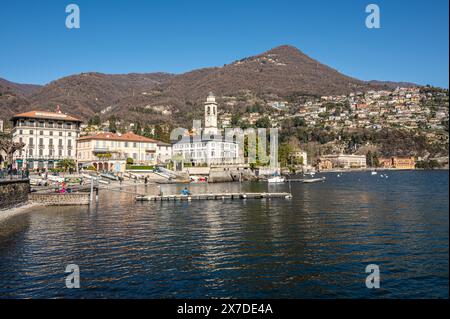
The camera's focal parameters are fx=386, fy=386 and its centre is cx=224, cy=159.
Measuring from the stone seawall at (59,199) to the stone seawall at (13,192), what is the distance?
1.18m

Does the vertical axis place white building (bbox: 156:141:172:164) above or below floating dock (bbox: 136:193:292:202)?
above

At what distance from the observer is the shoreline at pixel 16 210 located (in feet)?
119

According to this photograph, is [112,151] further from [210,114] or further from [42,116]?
[210,114]

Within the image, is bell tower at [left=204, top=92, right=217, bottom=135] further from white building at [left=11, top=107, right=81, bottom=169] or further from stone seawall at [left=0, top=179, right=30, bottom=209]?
stone seawall at [left=0, top=179, right=30, bottom=209]

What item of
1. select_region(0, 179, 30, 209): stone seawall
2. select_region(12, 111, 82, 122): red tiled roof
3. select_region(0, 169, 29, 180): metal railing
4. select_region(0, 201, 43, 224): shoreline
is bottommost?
select_region(0, 201, 43, 224): shoreline

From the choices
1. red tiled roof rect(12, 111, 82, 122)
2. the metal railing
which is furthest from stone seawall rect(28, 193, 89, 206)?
red tiled roof rect(12, 111, 82, 122)

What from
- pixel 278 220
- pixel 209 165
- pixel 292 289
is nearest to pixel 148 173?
pixel 209 165

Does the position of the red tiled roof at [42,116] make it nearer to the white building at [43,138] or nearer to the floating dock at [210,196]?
the white building at [43,138]

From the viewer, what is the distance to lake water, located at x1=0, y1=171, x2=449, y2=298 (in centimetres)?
1680


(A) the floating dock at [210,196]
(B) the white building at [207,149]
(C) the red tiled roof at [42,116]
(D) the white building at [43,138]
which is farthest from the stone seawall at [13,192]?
(B) the white building at [207,149]

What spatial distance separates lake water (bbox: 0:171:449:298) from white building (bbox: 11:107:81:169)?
59.2 metres
